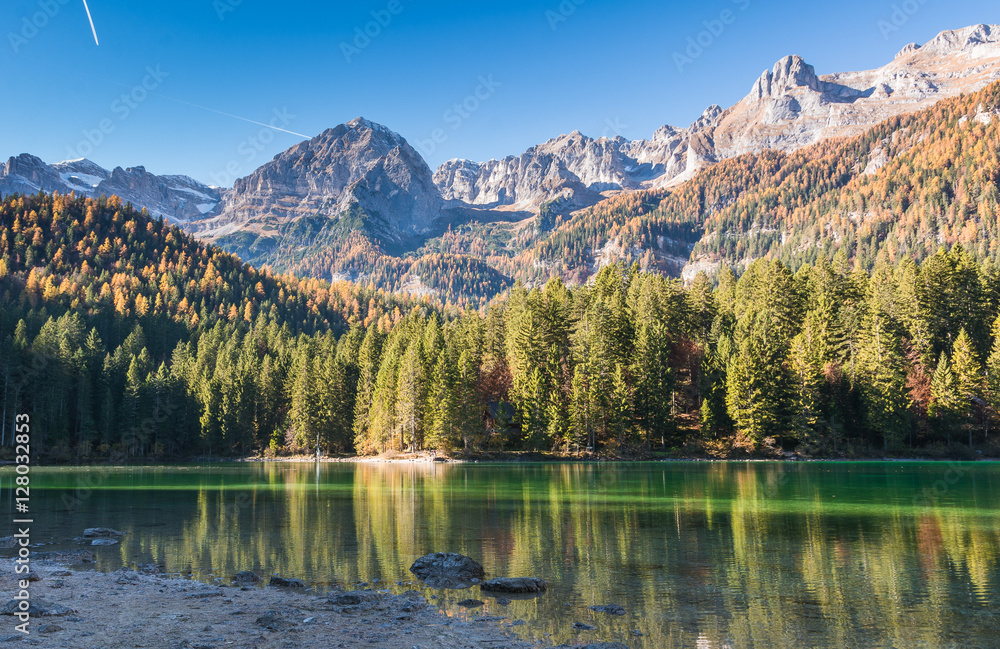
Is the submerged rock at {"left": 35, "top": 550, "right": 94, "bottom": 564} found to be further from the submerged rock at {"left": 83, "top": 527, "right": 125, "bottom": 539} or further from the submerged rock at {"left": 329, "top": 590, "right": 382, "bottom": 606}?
the submerged rock at {"left": 329, "top": 590, "right": 382, "bottom": 606}

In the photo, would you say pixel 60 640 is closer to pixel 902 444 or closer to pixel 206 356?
pixel 902 444

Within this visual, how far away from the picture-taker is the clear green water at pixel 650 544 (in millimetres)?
14898

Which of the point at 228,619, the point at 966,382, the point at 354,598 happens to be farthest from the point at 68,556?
the point at 966,382

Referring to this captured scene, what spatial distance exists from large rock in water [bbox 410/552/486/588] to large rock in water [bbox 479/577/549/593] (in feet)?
2.76

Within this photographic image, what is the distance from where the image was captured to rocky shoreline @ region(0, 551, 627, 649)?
13.1 m

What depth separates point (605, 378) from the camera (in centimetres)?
8875

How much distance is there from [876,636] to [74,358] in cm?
12505

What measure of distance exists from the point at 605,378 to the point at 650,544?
64.7 meters

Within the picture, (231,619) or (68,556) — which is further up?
(231,619)

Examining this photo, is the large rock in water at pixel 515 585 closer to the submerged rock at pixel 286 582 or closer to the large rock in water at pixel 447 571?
the large rock in water at pixel 447 571

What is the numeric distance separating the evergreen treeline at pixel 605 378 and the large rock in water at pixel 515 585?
2719 inches

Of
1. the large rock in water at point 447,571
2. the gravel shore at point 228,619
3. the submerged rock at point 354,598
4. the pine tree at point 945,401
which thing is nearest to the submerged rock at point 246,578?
the gravel shore at point 228,619

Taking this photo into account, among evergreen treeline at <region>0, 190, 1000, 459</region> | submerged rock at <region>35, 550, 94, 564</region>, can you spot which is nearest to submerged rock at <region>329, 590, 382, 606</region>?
submerged rock at <region>35, 550, 94, 564</region>

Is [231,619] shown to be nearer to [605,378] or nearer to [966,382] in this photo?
[605,378]
